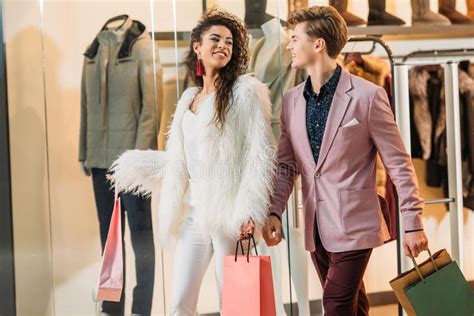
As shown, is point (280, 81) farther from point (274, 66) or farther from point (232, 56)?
point (232, 56)

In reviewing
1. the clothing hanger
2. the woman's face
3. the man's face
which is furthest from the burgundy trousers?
the clothing hanger

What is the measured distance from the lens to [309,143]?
2598 millimetres

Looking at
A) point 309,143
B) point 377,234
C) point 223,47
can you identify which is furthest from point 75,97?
point 377,234

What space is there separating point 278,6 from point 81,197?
112cm

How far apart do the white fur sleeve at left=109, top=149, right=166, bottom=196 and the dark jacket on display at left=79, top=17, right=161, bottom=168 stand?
0.20 meters

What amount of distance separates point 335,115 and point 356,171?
202 mm

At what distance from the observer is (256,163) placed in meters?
2.61

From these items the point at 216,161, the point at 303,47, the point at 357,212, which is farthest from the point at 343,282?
the point at 303,47

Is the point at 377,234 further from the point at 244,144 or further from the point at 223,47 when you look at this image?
the point at 223,47

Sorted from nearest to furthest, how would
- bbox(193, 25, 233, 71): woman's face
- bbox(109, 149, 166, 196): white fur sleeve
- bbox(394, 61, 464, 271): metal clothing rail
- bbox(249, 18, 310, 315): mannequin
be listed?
1. bbox(193, 25, 233, 71): woman's face
2. bbox(109, 149, 166, 196): white fur sleeve
3. bbox(249, 18, 310, 315): mannequin
4. bbox(394, 61, 464, 271): metal clothing rail

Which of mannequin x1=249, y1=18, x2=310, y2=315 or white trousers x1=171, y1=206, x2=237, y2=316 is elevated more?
mannequin x1=249, y1=18, x2=310, y2=315

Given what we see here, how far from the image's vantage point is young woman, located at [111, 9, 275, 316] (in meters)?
2.62

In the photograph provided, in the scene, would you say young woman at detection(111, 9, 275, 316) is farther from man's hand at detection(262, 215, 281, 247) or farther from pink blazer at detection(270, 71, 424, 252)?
pink blazer at detection(270, 71, 424, 252)

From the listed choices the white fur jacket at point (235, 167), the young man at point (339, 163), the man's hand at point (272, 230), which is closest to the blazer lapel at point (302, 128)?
the young man at point (339, 163)
